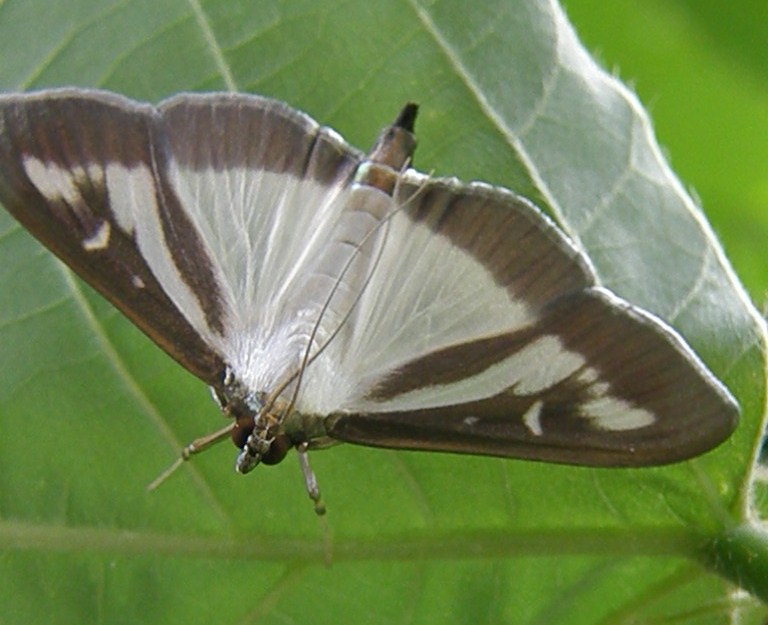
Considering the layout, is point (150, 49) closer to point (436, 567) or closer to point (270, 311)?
point (270, 311)

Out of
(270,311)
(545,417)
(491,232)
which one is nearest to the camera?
(545,417)

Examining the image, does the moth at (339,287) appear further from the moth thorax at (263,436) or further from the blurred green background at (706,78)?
the blurred green background at (706,78)

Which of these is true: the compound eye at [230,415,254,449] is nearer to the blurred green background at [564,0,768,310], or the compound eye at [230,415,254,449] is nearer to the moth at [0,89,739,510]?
the moth at [0,89,739,510]

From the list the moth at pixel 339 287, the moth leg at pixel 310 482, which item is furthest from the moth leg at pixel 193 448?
the moth leg at pixel 310 482

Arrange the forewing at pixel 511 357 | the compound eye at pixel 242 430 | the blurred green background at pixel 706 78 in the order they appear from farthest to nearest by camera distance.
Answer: the blurred green background at pixel 706 78 → the compound eye at pixel 242 430 → the forewing at pixel 511 357

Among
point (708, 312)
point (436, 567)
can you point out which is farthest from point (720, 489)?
point (436, 567)

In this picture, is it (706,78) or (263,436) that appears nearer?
(263,436)

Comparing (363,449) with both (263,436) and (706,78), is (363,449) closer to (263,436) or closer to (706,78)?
(263,436)

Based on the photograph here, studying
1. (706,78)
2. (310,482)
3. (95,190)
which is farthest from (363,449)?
(706,78)
